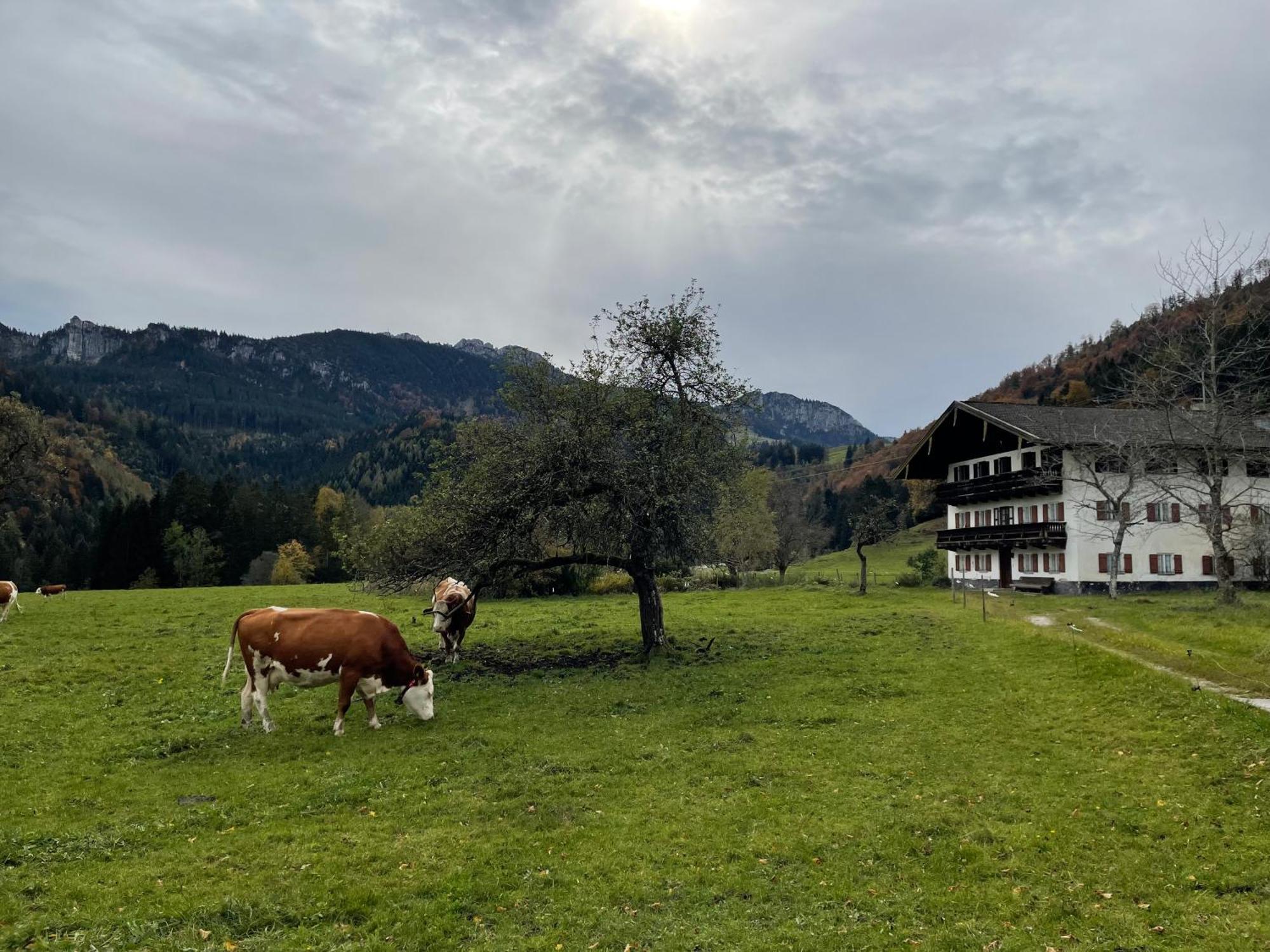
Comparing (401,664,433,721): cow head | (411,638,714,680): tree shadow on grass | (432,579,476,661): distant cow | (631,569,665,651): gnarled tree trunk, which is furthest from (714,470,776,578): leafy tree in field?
(401,664,433,721): cow head

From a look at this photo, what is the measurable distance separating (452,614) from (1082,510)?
147ft

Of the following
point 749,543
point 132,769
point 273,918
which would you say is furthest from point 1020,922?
point 749,543

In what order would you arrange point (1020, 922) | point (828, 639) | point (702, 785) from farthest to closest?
point (828, 639), point (702, 785), point (1020, 922)

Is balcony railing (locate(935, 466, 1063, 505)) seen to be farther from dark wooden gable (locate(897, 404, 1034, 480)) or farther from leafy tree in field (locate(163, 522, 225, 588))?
leafy tree in field (locate(163, 522, 225, 588))

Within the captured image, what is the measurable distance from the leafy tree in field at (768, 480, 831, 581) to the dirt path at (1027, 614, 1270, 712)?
35167 mm

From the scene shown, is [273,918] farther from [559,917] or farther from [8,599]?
[8,599]

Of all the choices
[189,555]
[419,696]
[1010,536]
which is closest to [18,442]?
[189,555]

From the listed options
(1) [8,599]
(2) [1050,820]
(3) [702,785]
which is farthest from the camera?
(1) [8,599]

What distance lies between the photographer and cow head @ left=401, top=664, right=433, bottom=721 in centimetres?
1769

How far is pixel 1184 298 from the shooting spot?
34.5m

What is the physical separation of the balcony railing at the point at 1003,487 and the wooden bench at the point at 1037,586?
6240mm

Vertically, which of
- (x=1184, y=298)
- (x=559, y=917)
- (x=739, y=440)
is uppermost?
(x=1184, y=298)

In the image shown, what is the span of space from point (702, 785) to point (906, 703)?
8.21 m

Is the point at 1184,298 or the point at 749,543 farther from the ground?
the point at 1184,298
